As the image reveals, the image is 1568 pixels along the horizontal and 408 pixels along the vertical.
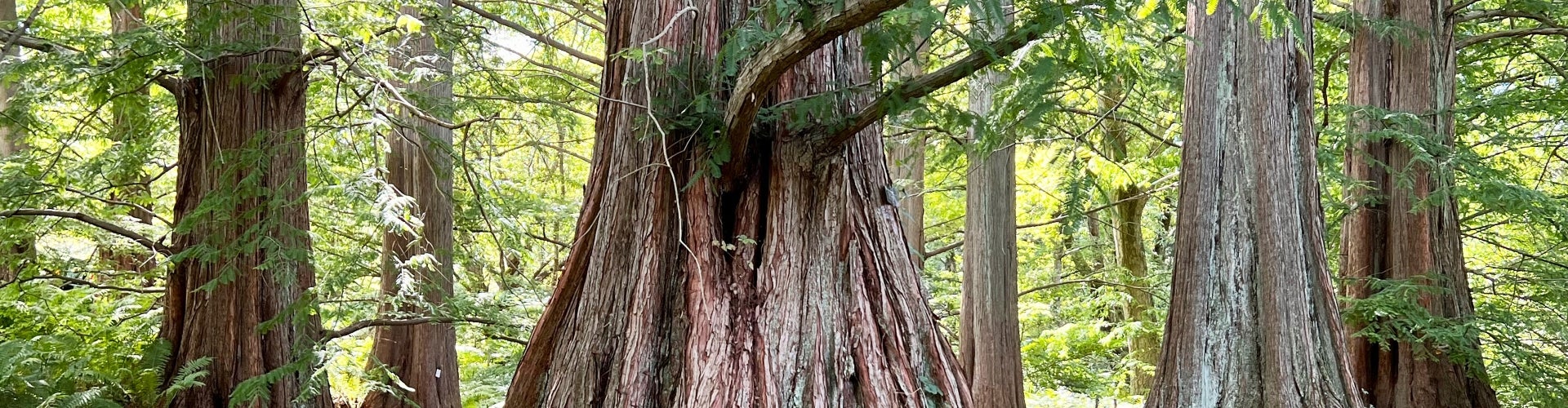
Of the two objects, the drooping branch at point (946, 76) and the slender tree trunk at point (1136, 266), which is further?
the slender tree trunk at point (1136, 266)

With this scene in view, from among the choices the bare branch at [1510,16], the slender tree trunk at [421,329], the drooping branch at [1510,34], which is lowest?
the slender tree trunk at [421,329]

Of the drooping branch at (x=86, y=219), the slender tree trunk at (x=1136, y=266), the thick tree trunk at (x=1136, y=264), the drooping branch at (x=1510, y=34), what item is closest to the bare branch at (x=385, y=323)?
the drooping branch at (x=86, y=219)

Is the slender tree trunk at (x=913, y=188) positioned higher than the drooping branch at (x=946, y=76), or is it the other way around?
the slender tree trunk at (x=913, y=188)

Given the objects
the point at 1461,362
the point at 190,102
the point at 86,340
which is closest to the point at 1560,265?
the point at 1461,362

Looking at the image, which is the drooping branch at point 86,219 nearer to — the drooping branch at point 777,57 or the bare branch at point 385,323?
the bare branch at point 385,323

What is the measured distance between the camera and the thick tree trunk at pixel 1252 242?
5.79 metres

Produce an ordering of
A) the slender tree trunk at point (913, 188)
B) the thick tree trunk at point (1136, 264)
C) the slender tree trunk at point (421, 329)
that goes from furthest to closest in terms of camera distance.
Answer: the thick tree trunk at point (1136, 264), the slender tree trunk at point (913, 188), the slender tree trunk at point (421, 329)

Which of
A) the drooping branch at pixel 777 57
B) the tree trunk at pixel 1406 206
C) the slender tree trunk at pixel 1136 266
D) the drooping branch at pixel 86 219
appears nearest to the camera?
the drooping branch at pixel 777 57

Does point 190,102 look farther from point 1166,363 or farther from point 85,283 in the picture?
point 1166,363

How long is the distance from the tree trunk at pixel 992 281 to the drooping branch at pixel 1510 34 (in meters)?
3.93

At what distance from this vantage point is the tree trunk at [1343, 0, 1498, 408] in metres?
7.43

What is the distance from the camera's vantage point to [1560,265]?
7.72 m

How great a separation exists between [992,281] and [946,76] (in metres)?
6.61

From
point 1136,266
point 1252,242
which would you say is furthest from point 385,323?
point 1136,266
